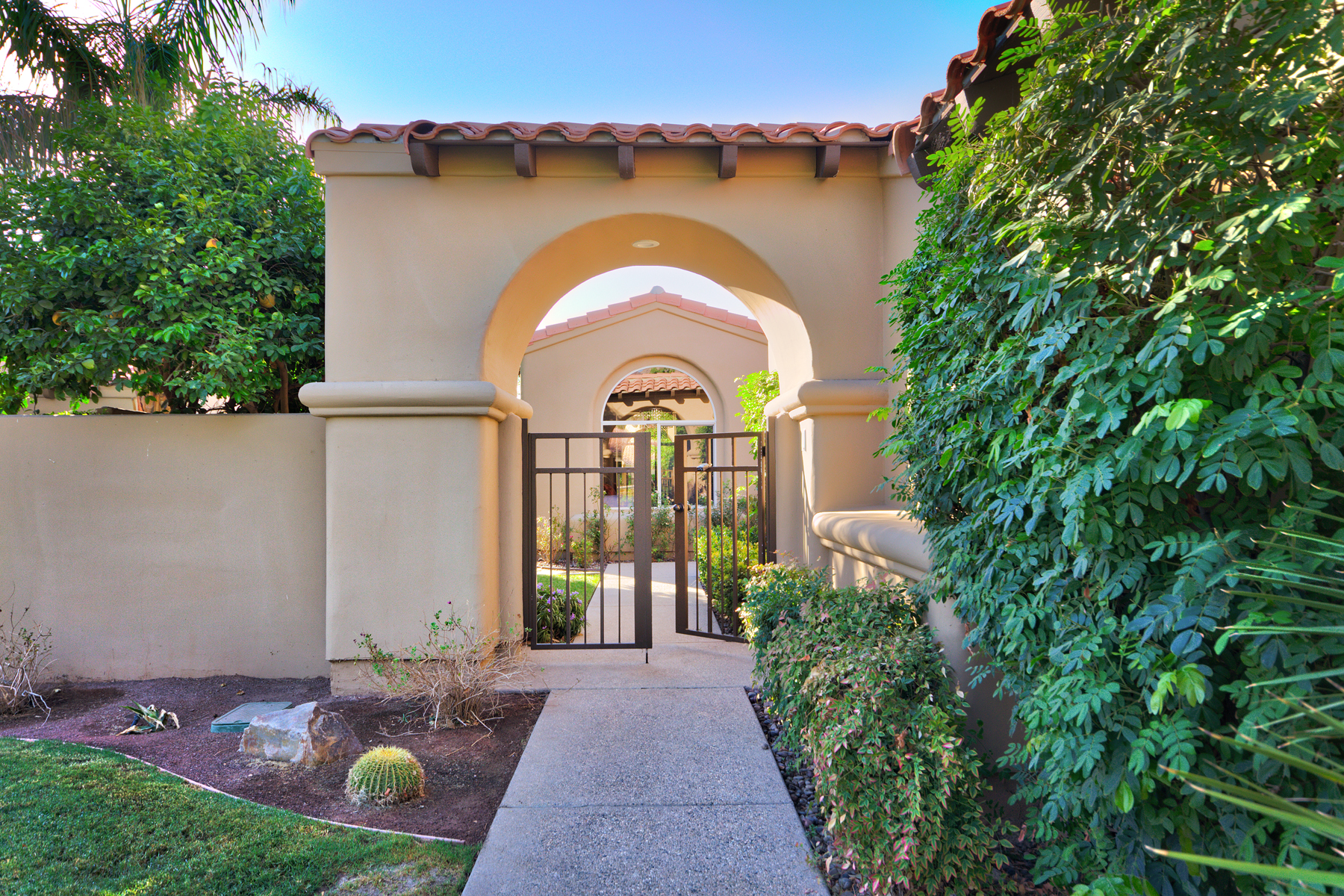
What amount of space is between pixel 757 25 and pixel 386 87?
4050 mm

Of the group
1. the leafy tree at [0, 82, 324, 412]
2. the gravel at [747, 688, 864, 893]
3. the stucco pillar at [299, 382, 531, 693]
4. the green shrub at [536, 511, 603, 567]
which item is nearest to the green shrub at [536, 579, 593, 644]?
the stucco pillar at [299, 382, 531, 693]

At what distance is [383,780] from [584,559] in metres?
3.32

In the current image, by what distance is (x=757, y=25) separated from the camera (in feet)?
21.3

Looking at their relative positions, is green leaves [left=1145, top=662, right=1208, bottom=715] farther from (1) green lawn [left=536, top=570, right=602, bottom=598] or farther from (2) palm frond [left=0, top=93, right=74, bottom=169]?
(2) palm frond [left=0, top=93, right=74, bottom=169]

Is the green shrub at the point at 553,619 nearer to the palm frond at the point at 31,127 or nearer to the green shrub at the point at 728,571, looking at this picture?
the green shrub at the point at 728,571

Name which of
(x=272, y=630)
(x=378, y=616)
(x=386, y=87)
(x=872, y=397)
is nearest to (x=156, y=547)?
(x=272, y=630)

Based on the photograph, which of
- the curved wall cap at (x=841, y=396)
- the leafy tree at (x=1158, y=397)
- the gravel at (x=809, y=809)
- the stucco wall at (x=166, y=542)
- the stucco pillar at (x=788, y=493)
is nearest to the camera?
the leafy tree at (x=1158, y=397)

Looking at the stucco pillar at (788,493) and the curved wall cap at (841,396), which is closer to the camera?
the curved wall cap at (841,396)

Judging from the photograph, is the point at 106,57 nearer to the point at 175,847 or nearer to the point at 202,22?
the point at 202,22

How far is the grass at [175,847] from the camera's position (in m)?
2.86

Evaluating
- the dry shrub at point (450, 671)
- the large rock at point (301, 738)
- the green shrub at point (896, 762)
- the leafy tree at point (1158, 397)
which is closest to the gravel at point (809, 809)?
the green shrub at point (896, 762)

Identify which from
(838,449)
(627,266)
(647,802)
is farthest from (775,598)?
(627,266)

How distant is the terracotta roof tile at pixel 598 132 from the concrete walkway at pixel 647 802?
14.5ft

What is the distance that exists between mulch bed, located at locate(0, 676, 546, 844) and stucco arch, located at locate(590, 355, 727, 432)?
8.79m
